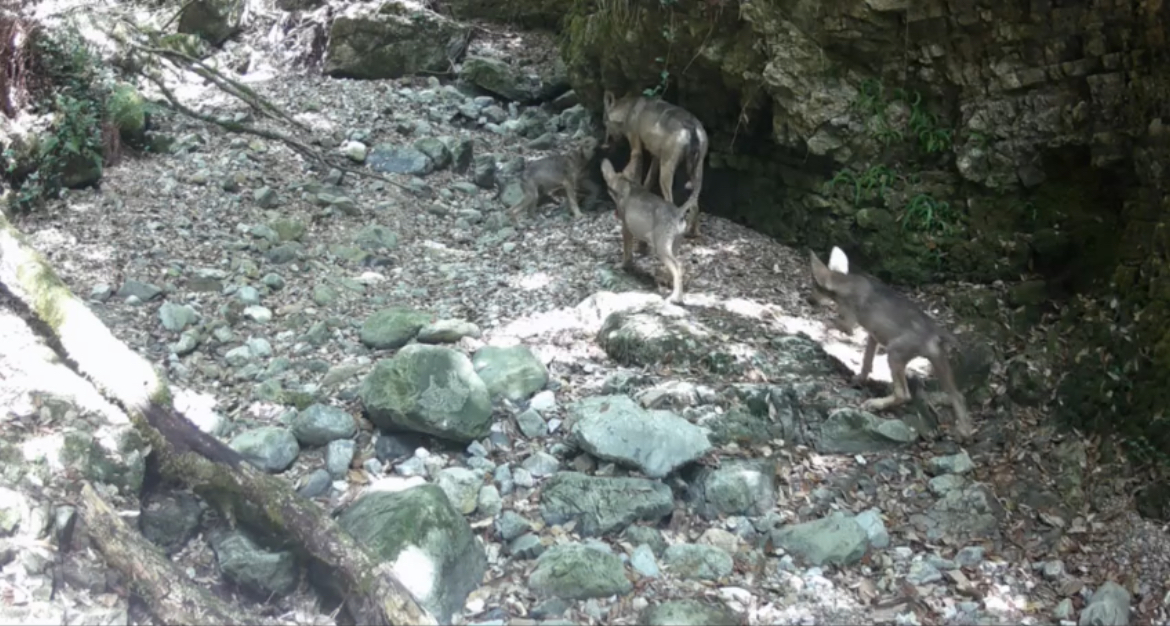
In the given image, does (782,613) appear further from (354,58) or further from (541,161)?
(354,58)

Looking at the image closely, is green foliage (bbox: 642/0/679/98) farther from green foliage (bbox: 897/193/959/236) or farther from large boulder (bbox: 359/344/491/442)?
large boulder (bbox: 359/344/491/442)

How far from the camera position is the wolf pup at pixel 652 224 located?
8.12 metres

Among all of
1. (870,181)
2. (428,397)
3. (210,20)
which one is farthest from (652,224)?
(210,20)

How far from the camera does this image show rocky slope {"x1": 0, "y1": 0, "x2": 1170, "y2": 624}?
5074mm

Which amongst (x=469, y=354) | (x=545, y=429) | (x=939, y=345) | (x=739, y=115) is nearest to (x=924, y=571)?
(x=939, y=345)

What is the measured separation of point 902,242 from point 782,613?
12.9 feet

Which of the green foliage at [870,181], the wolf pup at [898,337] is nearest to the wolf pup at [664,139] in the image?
the green foliage at [870,181]

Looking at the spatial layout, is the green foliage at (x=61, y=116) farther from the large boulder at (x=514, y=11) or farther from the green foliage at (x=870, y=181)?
the green foliage at (x=870, y=181)

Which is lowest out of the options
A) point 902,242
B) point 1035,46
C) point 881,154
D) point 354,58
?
point 354,58

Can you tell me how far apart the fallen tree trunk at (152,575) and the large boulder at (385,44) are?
888 cm

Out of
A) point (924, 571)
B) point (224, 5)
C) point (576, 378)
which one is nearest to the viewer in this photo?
point (924, 571)

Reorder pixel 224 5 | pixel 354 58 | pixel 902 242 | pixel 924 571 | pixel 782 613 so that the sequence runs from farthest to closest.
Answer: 1. pixel 224 5
2. pixel 354 58
3. pixel 902 242
4. pixel 924 571
5. pixel 782 613

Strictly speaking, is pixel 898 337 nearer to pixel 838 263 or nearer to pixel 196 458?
pixel 838 263

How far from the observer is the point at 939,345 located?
6.74 m
